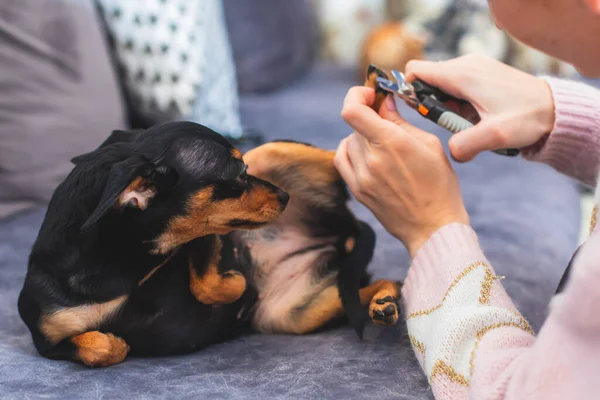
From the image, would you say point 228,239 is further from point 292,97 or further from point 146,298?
point 292,97

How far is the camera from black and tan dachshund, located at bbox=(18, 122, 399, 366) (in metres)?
0.96

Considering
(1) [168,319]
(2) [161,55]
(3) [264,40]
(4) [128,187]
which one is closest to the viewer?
(4) [128,187]

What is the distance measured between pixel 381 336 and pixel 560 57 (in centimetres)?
50

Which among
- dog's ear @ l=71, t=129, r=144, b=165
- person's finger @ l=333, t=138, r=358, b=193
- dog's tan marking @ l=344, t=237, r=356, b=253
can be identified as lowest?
dog's tan marking @ l=344, t=237, r=356, b=253

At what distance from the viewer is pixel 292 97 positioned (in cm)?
271

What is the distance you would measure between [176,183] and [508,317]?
0.50 metres

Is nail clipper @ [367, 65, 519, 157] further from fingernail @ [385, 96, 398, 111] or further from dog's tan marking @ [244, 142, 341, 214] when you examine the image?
dog's tan marking @ [244, 142, 341, 214]

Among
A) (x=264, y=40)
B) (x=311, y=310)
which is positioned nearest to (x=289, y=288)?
(x=311, y=310)

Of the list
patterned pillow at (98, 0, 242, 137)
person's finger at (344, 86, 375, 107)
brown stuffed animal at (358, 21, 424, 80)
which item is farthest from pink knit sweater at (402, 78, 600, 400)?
brown stuffed animal at (358, 21, 424, 80)

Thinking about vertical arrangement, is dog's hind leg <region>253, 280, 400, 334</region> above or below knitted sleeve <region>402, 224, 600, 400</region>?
below

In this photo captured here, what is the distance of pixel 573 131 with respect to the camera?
3.52ft

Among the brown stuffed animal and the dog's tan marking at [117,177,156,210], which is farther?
the brown stuffed animal

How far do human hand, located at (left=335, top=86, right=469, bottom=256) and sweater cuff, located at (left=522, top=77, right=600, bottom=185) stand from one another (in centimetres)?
18

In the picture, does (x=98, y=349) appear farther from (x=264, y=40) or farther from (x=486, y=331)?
(x=264, y=40)
